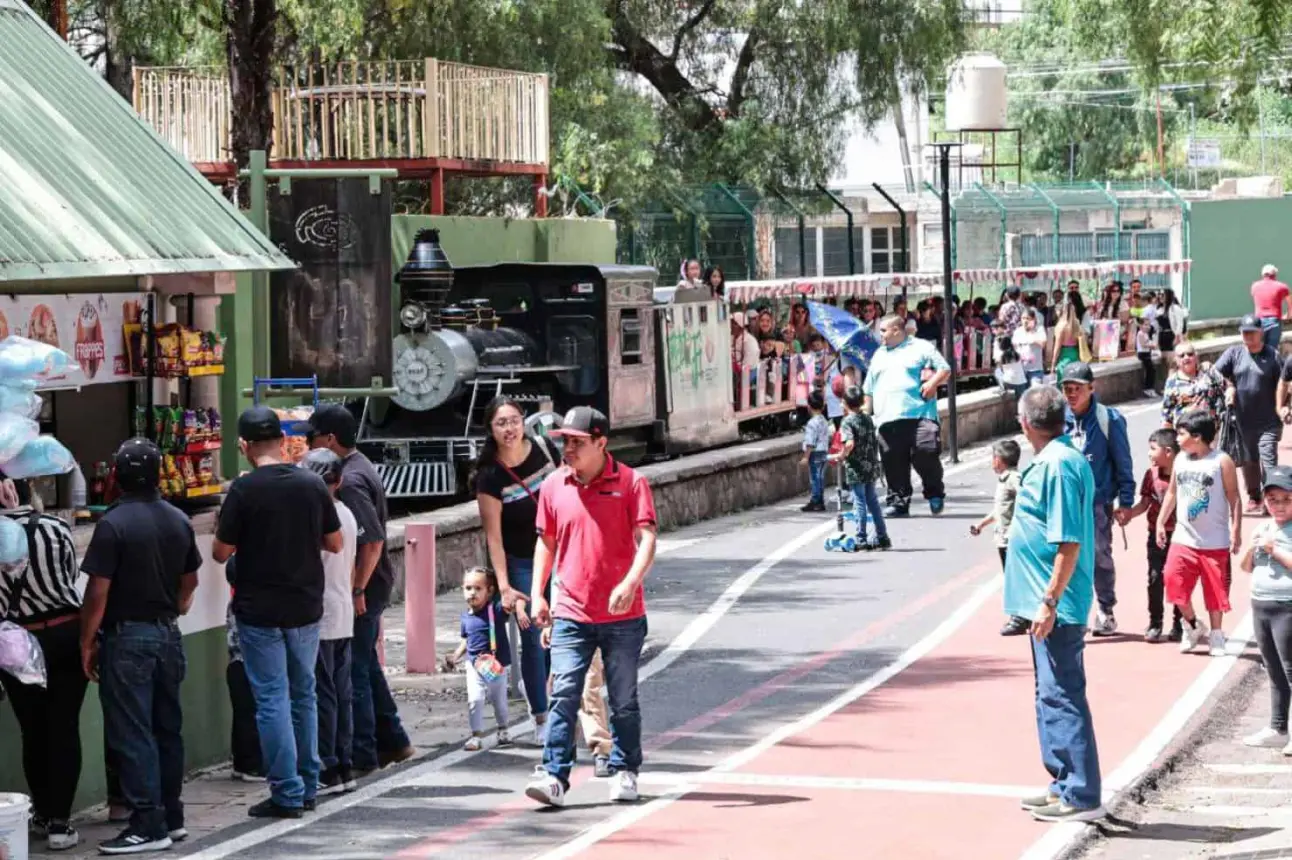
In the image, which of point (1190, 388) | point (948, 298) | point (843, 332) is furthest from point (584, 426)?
point (948, 298)

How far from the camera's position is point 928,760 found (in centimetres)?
1059

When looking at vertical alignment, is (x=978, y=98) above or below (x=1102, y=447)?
above

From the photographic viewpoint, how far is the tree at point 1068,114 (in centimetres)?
8138

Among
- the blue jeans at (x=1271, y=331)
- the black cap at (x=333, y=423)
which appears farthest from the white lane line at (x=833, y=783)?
the blue jeans at (x=1271, y=331)

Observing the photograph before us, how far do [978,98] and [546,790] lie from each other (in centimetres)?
1718

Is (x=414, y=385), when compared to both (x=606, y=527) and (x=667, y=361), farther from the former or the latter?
(x=606, y=527)

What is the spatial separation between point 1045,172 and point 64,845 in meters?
78.2

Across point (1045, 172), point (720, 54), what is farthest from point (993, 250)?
point (1045, 172)

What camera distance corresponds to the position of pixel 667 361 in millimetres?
24250

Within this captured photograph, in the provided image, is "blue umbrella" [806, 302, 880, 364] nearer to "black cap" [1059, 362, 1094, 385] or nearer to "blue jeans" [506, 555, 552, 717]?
"black cap" [1059, 362, 1094, 385]

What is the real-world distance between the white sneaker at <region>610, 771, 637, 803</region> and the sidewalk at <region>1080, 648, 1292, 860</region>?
203 centimetres

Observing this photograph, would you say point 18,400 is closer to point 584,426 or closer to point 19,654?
point 19,654

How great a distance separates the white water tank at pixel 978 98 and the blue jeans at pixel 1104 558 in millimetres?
11830

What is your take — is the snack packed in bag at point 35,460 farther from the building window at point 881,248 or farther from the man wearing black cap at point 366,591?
the building window at point 881,248
